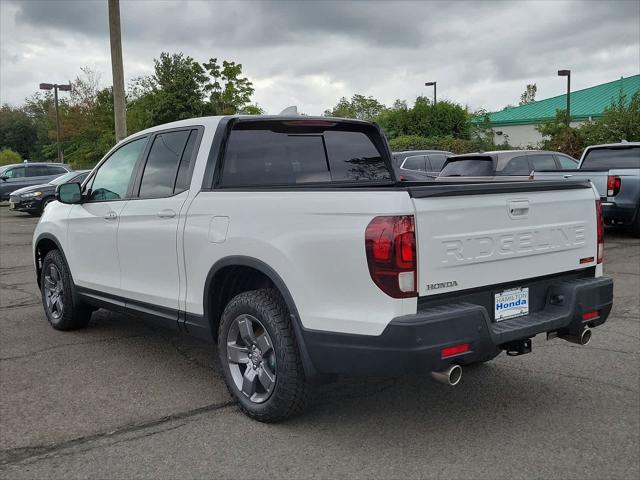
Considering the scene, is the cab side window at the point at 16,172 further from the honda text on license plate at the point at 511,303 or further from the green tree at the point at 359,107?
the green tree at the point at 359,107

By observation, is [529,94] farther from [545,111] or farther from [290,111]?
[290,111]

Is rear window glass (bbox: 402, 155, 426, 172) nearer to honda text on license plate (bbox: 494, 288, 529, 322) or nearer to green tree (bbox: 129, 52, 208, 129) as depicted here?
honda text on license plate (bbox: 494, 288, 529, 322)

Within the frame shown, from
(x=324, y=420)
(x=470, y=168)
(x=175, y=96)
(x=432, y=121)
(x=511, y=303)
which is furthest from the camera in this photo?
(x=175, y=96)

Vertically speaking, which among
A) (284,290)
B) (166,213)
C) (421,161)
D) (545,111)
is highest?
(545,111)

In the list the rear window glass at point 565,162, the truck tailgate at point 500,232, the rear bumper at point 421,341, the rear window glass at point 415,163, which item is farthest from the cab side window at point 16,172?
the truck tailgate at point 500,232

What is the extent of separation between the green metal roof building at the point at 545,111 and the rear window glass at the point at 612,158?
35973 mm

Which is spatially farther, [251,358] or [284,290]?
[251,358]

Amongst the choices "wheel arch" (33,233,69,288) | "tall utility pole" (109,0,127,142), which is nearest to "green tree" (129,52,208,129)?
"tall utility pole" (109,0,127,142)

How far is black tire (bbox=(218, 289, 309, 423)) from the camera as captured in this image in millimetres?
3707

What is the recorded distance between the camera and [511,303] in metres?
3.78

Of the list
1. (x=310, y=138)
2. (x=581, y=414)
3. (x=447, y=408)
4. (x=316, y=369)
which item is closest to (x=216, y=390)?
(x=316, y=369)

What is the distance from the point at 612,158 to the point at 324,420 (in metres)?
11.3

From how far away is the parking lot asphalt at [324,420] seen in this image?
3.42 m

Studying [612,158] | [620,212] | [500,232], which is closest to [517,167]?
[612,158]
